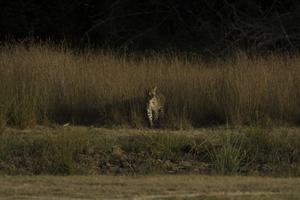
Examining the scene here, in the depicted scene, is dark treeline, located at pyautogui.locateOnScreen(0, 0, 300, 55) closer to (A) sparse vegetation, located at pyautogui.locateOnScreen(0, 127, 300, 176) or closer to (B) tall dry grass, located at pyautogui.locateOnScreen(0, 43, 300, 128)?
(B) tall dry grass, located at pyautogui.locateOnScreen(0, 43, 300, 128)

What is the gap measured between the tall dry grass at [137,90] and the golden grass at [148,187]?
4198 millimetres

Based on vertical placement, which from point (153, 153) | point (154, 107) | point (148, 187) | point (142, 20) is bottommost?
point (148, 187)

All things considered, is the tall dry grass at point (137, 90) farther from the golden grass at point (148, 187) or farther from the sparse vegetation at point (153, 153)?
the golden grass at point (148, 187)

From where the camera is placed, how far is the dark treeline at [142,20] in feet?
93.7

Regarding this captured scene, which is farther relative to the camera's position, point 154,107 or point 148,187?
point 154,107

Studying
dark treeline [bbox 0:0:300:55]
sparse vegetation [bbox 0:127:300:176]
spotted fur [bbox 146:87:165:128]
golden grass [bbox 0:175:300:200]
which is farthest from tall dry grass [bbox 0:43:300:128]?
dark treeline [bbox 0:0:300:55]

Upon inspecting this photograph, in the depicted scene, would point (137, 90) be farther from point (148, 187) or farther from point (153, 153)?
point (148, 187)

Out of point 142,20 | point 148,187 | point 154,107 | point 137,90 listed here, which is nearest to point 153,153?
point 148,187

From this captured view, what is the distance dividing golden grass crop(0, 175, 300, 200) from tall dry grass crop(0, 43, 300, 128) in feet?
13.8

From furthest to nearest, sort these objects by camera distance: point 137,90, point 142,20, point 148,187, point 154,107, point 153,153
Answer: point 142,20
point 137,90
point 154,107
point 153,153
point 148,187

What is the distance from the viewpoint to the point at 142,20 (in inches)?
1281

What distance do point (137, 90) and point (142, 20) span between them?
47.0ft

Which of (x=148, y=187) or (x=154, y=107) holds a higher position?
(x=154, y=107)

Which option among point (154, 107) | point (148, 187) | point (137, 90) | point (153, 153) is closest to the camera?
point (148, 187)
